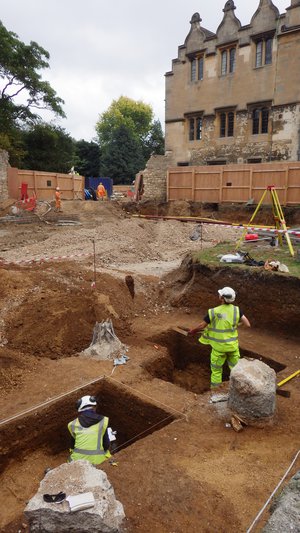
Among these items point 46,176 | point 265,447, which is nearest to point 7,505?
point 265,447

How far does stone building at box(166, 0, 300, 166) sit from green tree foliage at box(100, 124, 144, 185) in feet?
62.5

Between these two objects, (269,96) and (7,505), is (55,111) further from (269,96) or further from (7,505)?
(7,505)

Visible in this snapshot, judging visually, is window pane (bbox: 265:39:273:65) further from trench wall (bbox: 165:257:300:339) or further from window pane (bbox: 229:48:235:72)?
trench wall (bbox: 165:257:300:339)

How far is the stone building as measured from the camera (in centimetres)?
2353

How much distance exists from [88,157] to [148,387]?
44770mm

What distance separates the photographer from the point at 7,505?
5262 millimetres

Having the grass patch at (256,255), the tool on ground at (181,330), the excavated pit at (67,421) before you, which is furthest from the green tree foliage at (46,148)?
the excavated pit at (67,421)

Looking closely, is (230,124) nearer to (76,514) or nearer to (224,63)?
(224,63)

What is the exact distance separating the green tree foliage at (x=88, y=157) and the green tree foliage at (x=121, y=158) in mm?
784

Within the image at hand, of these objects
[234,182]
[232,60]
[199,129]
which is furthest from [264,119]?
[234,182]

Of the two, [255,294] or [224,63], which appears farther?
[224,63]

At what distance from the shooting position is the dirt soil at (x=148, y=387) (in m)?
4.28

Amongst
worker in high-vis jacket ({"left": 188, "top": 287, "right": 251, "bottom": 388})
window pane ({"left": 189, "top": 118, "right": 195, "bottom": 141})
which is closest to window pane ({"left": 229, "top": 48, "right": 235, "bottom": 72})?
window pane ({"left": 189, "top": 118, "right": 195, "bottom": 141})

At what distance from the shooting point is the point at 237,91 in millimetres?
25797
